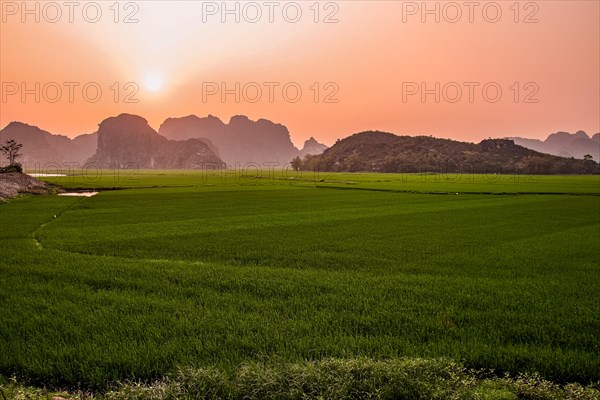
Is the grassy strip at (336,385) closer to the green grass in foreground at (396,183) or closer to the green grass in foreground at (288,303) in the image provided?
the green grass in foreground at (288,303)

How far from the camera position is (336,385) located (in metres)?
5.29

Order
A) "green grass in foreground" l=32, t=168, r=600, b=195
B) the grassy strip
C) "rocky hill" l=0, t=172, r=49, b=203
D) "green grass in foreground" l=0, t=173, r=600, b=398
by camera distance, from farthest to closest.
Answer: "green grass in foreground" l=32, t=168, r=600, b=195 → "rocky hill" l=0, t=172, r=49, b=203 → "green grass in foreground" l=0, t=173, r=600, b=398 → the grassy strip

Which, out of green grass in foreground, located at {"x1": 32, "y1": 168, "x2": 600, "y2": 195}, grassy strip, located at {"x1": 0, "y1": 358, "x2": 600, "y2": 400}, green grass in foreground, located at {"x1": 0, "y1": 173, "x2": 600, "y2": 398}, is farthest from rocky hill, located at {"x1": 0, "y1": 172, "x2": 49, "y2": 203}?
grassy strip, located at {"x1": 0, "y1": 358, "x2": 600, "y2": 400}

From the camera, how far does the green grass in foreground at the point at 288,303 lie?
6.34 metres

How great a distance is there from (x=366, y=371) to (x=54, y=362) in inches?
201

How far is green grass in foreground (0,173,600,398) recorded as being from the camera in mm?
6344

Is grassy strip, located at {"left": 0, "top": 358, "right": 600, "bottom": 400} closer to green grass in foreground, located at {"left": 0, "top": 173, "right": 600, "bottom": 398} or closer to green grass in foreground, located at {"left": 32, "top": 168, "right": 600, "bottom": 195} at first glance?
green grass in foreground, located at {"left": 0, "top": 173, "right": 600, "bottom": 398}

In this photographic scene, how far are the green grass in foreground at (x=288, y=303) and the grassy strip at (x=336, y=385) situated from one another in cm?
26

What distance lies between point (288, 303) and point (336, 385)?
368 centimetres

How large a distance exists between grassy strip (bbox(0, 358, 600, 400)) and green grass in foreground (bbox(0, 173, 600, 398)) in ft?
0.85

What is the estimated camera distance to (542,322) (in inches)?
309

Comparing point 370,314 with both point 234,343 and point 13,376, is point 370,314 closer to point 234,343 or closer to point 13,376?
point 234,343

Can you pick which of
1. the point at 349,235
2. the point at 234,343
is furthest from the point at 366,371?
the point at 349,235

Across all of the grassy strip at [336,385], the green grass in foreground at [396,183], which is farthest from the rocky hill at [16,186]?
the grassy strip at [336,385]
